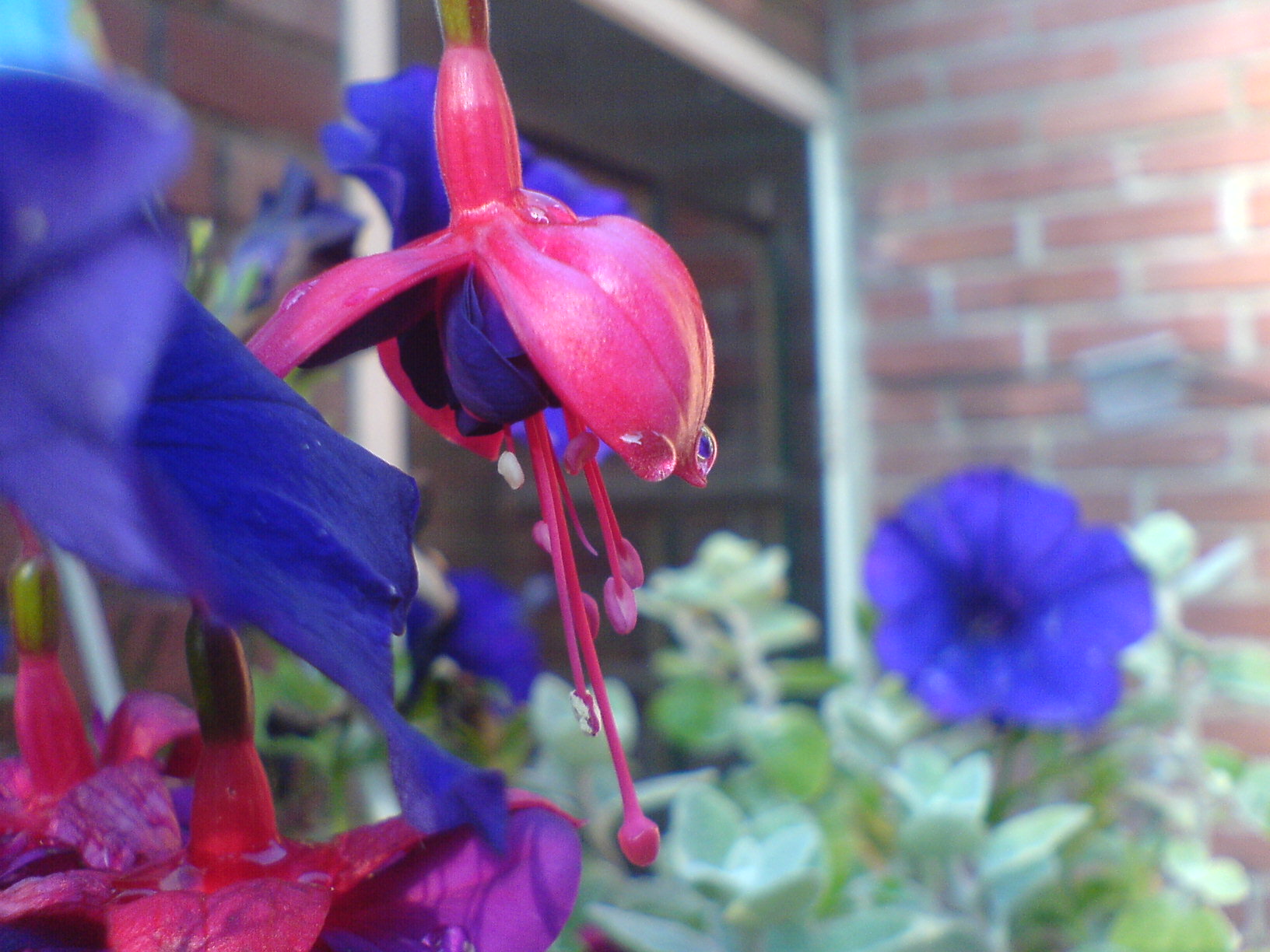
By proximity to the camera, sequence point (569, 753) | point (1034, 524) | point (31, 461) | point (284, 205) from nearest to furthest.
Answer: point (31, 461) → point (284, 205) → point (569, 753) → point (1034, 524)

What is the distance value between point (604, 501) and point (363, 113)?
11 cm

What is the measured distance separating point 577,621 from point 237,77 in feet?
2.15

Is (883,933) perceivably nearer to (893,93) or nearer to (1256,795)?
(1256,795)

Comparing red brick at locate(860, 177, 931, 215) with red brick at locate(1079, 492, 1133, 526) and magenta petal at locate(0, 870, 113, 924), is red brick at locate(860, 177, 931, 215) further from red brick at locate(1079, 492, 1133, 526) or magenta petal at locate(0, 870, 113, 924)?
magenta petal at locate(0, 870, 113, 924)

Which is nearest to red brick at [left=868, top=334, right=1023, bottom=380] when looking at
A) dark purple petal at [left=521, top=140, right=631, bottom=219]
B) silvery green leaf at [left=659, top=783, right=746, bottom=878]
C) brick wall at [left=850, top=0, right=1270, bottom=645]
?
brick wall at [left=850, top=0, right=1270, bottom=645]

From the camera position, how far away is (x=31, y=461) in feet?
0.29

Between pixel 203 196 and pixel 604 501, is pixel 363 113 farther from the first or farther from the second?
pixel 203 196

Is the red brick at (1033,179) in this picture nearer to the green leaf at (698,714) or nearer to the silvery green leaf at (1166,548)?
the silvery green leaf at (1166,548)

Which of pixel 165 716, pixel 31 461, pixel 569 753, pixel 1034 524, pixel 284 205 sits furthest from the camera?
pixel 1034 524

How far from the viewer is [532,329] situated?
0.47 feet

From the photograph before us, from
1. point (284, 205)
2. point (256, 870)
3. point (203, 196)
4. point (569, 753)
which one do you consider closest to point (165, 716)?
point (256, 870)

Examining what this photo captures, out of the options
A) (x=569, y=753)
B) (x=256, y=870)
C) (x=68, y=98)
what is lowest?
(x=569, y=753)

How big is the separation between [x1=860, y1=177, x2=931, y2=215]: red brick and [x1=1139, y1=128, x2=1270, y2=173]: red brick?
31 centimetres

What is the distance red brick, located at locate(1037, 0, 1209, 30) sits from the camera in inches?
56.0
